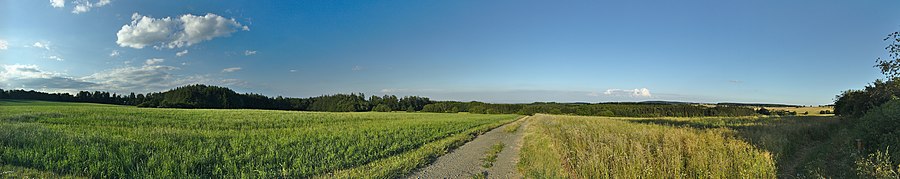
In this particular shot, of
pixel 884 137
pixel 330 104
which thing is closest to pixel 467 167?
pixel 884 137

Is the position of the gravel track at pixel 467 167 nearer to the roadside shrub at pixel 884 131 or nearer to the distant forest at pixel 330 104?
the roadside shrub at pixel 884 131

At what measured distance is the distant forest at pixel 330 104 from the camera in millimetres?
67875

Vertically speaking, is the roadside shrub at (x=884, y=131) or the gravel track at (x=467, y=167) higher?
the roadside shrub at (x=884, y=131)

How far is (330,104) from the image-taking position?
105062 mm

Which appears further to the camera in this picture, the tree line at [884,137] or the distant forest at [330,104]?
the distant forest at [330,104]

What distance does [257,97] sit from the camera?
3556 inches

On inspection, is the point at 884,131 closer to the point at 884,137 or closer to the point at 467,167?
the point at 884,137

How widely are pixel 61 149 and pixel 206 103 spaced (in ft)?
250

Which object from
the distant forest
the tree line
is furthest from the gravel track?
the distant forest

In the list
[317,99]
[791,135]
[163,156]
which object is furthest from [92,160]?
[317,99]

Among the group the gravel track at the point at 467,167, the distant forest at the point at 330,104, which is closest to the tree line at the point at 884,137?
the gravel track at the point at 467,167

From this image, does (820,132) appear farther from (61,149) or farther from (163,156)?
(61,149)

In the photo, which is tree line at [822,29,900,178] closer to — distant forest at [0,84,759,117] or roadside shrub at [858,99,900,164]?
roadside shrub at [858,99,900,164]

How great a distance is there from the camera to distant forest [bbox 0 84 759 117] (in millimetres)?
67875
